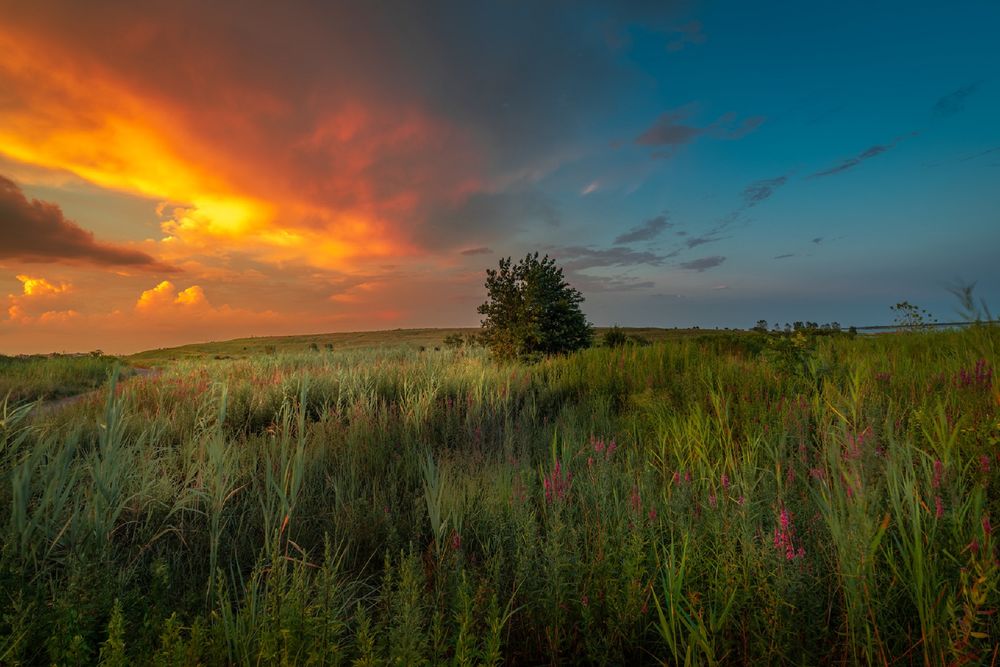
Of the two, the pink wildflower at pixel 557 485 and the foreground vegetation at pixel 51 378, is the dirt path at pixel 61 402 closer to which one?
the foreground vegetation at pixel 51 378

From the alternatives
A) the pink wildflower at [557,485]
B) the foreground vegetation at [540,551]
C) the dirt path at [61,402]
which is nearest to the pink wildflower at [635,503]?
the foreground vegetation at [540,551]

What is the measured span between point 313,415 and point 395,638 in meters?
6.98

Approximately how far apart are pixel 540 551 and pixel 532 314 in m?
10.2

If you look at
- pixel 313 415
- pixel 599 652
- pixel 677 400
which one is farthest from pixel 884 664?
pixel 313 415

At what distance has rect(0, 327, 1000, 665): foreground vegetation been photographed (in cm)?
175

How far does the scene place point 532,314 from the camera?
41.5 feet

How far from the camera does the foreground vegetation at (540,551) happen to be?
1.75 metres

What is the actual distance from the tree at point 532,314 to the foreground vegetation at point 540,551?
751 cm

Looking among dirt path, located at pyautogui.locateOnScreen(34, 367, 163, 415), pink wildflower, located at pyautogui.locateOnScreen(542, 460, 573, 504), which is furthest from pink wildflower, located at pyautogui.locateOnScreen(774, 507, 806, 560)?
dirt path, located at pyautogui.locateOnScreen(34, 367, 163, 415)

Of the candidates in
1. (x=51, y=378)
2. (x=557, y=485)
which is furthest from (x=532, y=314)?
(x=51, y=378)

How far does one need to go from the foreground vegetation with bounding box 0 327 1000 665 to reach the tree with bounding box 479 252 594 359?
751cm

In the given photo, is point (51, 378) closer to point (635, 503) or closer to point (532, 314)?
point (532, 314)

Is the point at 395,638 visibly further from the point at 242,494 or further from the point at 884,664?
the point at 242,494

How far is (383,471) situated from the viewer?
461 cm
